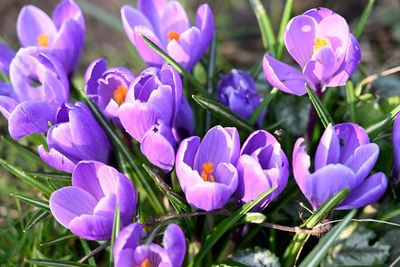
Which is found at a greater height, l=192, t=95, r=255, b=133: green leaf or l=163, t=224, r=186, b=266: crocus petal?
l=192, t=95, r=255, b=133: green leaf

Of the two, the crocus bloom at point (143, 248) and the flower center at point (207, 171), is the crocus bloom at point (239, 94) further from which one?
the crocus bloom at point (143, 248)

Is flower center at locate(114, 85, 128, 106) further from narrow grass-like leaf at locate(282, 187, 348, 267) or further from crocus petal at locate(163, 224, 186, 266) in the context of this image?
narrow grass-like leaf at locate(282, 187, 348, 267)

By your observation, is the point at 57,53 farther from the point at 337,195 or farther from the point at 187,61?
the point at 337,195

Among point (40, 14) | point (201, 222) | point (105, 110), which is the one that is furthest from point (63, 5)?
point (201, 222)

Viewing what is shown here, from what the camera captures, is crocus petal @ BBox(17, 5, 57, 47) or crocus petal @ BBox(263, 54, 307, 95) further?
crocus petal @ BBox(17, 5, 57, 47)

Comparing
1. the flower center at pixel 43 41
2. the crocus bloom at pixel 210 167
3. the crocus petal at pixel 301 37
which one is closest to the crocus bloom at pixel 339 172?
the crocus bloom at pixel 210 167

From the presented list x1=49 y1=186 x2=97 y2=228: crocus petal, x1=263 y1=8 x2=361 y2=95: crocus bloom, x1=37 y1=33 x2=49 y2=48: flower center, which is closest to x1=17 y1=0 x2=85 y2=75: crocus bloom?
x1=37 y1=33 x2=49 y2=48: flower center
